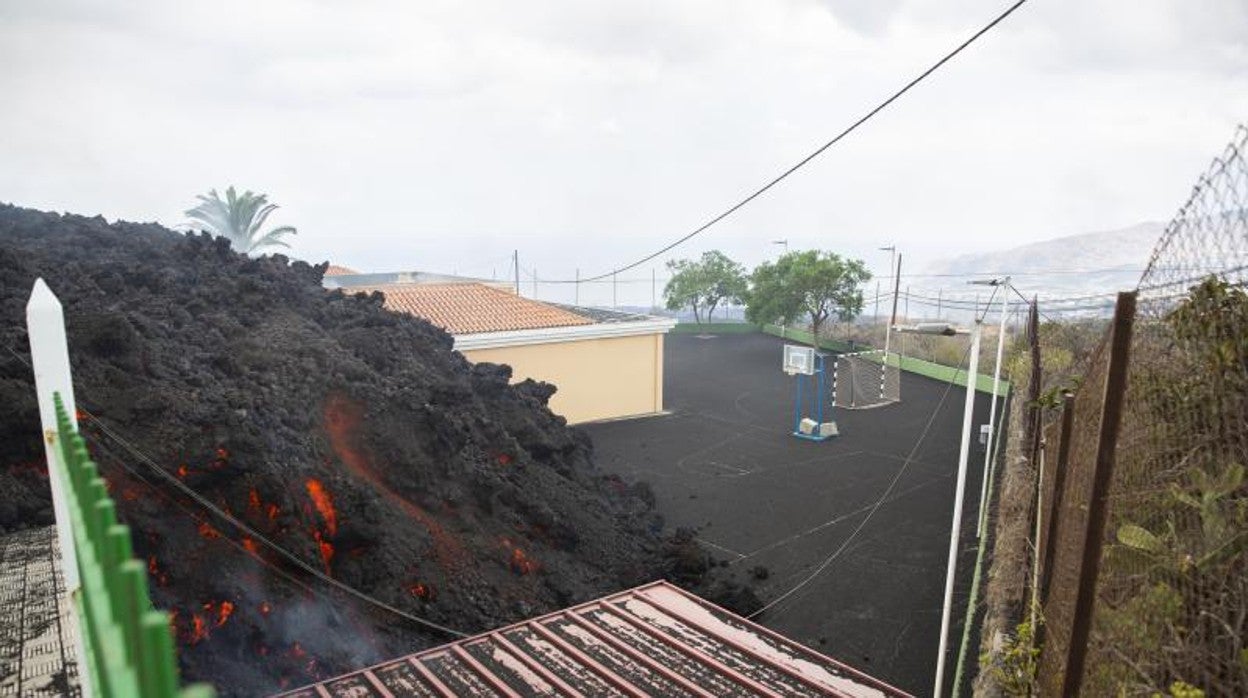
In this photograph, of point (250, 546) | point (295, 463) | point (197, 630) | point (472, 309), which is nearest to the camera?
point (197, 630)

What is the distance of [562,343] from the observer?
778 inches

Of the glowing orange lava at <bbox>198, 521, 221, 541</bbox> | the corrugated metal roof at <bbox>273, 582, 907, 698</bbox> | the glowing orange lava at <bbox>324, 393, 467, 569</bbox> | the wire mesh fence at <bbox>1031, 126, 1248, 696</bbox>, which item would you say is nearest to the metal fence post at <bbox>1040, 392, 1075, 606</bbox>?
the wire mesh fence at <bbox>1031, 126, 1248, 696</bbox>

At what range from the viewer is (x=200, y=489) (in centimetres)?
720

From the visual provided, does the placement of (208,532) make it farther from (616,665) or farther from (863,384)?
(863,384)

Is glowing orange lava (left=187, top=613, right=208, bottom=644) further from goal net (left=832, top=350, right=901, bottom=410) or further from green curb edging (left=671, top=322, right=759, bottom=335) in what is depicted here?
green curb edging (left=671, top=322, right=759, bottom=335)

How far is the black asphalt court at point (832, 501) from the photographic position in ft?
31.3

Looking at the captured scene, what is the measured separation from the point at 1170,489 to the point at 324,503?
7403 mm

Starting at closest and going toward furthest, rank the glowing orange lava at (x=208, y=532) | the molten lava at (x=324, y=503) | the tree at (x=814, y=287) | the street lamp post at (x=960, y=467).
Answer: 1. the street lamp post at (x=960, y=467)
2. the glowing orange lava at (x=208, y=532)
3. the molten lava at (x=324, y=503)
4. the tree at (x=814, y=287)

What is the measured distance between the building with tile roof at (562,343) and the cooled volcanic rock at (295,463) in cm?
568

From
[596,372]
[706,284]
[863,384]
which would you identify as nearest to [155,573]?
[596,372]

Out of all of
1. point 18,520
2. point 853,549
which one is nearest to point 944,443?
point 853,549

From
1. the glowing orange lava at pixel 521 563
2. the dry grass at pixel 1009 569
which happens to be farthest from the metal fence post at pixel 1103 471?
the glowing orange lava at pixel 521 563

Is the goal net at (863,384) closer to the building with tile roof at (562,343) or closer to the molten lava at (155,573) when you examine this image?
the building with tile roof at (562,343)

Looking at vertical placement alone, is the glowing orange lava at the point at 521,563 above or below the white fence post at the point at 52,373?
below
